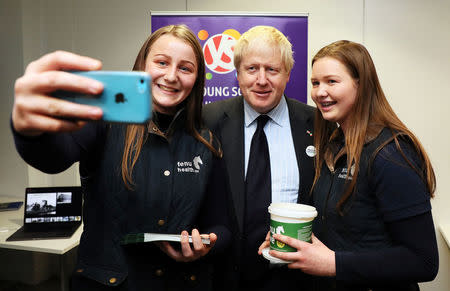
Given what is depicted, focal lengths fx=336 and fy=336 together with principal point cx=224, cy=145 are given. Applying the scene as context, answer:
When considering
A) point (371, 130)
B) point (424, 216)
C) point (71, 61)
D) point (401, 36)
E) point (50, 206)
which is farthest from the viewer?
point (401, 36)

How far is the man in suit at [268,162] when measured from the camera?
1589 millimetres

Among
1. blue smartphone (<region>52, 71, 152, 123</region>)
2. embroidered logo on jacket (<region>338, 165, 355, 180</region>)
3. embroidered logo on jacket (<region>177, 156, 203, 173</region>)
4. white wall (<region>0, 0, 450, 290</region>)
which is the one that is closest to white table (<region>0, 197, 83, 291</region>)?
→ white wall (<region>0, 0, 450, 290</region>)

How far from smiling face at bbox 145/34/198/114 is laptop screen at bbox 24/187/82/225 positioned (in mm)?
1611

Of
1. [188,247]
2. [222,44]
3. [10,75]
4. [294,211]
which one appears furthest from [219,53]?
[10,75]

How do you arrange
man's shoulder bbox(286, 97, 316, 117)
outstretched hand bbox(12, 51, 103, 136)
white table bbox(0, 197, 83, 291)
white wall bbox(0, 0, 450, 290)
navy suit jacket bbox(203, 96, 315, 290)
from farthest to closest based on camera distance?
white wall bbox(0, 0, 450, 290), white table bbox(0, 197, 83, 291), man's shoulder bbox(286, 97, 316, 117), navy suit jacket bbox(203, 96, 315, 290), outstretched hand bbox(12, 51, 103, 136)

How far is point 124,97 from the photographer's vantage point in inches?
21.9

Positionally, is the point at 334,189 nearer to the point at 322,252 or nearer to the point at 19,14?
the point at 322,252

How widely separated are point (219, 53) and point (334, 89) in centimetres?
153

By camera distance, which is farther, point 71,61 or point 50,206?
point 50,206

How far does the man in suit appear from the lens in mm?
1589

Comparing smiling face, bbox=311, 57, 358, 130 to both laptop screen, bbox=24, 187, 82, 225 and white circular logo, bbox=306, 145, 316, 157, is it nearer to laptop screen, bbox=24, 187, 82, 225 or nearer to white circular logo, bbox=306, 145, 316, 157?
white circular logo, bbox=306, 145, 316, 157

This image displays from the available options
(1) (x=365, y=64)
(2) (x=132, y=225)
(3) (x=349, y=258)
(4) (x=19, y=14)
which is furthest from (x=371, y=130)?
(4) (x=19, y=14)

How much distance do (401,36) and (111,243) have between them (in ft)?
9.95

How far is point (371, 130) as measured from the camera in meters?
1.24
